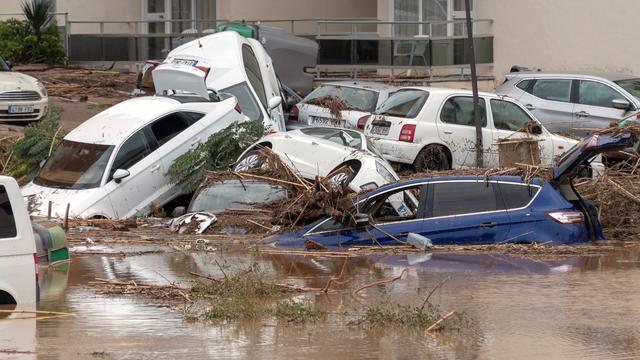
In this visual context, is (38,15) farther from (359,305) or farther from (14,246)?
(14,246)

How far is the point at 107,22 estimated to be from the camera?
32281 millimetres

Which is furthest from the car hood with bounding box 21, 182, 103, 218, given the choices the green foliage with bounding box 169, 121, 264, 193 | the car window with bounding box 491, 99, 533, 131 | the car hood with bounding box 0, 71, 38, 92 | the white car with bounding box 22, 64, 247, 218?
the car window with bounding box 491, 99, 533, 131

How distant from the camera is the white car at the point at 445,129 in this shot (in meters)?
20.2

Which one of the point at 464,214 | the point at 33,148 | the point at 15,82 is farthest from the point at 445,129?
the point at 15,82

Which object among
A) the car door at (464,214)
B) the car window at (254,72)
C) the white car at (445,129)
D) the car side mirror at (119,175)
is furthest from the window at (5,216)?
the car window at (254,72)

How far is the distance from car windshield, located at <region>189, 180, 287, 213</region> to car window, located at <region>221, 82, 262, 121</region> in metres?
3.71

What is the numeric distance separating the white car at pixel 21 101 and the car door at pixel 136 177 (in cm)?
530

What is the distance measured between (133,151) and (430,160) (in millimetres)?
4729

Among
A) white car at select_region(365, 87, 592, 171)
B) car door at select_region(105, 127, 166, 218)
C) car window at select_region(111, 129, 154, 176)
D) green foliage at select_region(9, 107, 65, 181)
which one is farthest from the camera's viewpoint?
green foliage at select_region(9, 107, 65, 181)

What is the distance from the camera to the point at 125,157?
1875 cm

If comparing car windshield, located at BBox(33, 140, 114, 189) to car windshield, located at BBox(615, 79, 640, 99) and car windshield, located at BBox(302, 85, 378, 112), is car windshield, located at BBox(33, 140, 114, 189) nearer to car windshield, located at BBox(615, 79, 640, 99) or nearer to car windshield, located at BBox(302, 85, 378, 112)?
car windshield, located at BBox(302, 85, 378, 112)

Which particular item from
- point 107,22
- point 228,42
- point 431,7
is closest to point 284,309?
point 228,42

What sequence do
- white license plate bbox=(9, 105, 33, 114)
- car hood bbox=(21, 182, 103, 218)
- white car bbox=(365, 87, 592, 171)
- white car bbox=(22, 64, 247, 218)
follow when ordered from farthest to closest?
white license plate bbox=(9, 105, 33, 114), white car bbox=(365, 87, 592, 171), white car bbox=(22, 64, 247, 218), car hood bbox=(21, 182, 103, 218)

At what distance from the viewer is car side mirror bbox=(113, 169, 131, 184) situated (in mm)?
18266
